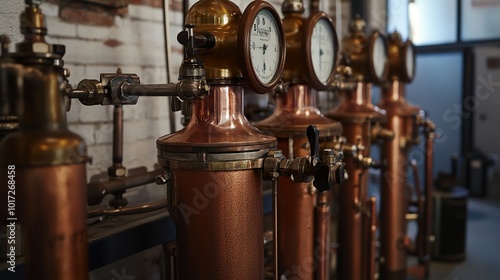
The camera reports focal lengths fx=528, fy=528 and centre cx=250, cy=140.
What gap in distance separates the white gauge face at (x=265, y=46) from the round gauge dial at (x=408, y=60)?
1545 mm

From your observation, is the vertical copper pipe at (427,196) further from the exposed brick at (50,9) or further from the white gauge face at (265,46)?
the exposed brick at (50,9)

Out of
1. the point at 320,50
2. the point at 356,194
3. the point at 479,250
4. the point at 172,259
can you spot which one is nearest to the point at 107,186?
the point at 172,259

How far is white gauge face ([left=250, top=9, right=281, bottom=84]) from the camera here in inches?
54.0

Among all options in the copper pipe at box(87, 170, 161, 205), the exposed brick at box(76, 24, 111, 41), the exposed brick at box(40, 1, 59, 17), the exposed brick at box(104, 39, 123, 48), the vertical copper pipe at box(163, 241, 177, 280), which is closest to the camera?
the vertical copper pipe at box(163, 241, 177, 280)

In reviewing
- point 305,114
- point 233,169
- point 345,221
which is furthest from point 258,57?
point 345,221

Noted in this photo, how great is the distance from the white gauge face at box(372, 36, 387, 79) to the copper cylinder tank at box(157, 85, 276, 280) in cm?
134

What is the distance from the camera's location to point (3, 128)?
115 cm

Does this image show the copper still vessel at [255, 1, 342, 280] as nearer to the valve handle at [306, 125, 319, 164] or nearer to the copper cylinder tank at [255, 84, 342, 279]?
the copper cylinder tank at [255, 84, 342, 279]

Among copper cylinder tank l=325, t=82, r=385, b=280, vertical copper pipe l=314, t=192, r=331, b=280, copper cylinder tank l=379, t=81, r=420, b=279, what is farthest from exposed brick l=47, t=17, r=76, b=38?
copper cylinder tank l=379, t=81, r=420, b=279

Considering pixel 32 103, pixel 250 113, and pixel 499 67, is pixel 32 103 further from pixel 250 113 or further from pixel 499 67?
pixel 499 67

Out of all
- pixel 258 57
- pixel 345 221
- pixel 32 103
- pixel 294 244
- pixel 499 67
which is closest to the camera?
pixel 32 103

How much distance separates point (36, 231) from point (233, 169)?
0.49 metres

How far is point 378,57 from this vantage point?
2580 millimetres

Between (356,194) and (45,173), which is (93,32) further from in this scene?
(356,194)
